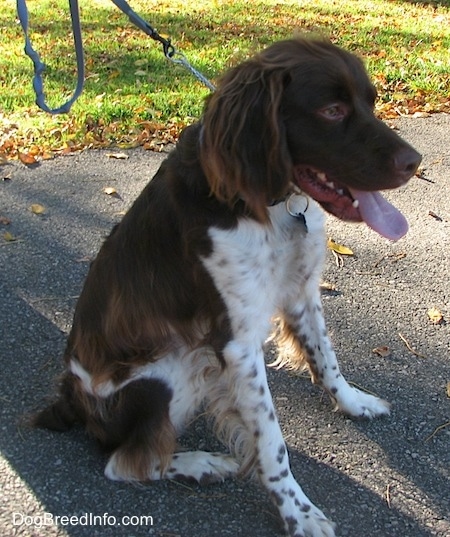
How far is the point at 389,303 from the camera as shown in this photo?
13.4 feet

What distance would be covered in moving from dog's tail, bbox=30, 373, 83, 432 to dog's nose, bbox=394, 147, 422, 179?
5.34 ft

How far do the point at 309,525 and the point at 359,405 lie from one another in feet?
2.40

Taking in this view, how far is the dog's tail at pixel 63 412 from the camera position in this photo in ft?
10.2

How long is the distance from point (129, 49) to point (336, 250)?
5144 mm

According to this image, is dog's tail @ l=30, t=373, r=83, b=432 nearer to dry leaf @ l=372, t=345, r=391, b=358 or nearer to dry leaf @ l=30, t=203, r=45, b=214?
dry leaf @ l=372, t=345, r=391, b=358

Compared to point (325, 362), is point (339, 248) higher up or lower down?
lower down

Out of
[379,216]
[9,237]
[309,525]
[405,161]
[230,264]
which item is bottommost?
[9,237]

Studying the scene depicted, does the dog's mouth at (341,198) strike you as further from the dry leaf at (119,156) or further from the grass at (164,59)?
the dry leaf at (119,156)

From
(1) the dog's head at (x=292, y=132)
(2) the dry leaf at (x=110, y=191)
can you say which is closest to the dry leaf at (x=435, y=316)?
(1) the dog's head at (x=292, y=132)

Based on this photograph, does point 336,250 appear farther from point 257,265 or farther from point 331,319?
point 257,265

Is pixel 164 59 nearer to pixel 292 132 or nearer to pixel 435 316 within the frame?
pixel 435 316

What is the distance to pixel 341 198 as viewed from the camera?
8.28 ft

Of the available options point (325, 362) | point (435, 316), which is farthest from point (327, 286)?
point (325, 362)

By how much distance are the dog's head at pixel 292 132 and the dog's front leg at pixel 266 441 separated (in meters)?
0.61
